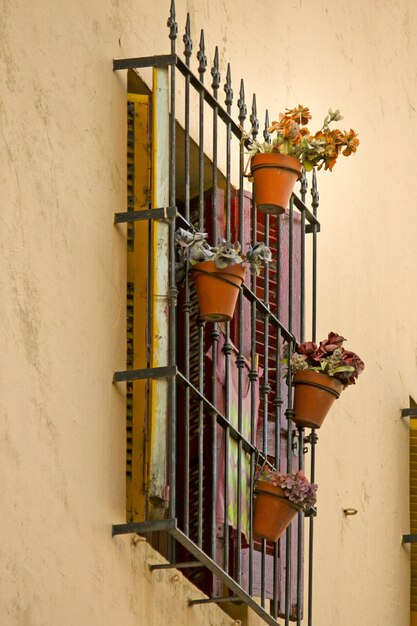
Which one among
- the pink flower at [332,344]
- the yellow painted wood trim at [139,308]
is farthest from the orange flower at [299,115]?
the pink flower at [332,344]

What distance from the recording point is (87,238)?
648cm

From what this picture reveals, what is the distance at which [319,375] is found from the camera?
746 cm

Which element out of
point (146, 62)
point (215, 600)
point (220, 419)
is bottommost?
point (215, 600)

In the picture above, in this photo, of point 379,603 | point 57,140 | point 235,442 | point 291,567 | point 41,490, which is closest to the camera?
point 41,490

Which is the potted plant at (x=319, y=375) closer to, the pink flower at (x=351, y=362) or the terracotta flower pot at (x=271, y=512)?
the pink flower at (x=351, y=362)

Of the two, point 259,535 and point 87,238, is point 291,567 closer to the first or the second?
point 259,535

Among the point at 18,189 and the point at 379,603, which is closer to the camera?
the point at 18,189

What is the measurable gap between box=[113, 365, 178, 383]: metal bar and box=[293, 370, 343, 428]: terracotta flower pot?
1.14 meters

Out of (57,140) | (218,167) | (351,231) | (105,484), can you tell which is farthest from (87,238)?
(351,231)

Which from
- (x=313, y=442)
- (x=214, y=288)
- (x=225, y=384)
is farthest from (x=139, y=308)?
(x=313, y=442)

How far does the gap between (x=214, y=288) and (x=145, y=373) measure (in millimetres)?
422

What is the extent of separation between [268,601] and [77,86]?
7.69 ft

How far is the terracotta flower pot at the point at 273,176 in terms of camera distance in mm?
7164

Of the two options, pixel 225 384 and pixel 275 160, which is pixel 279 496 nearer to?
pixel 225 384
